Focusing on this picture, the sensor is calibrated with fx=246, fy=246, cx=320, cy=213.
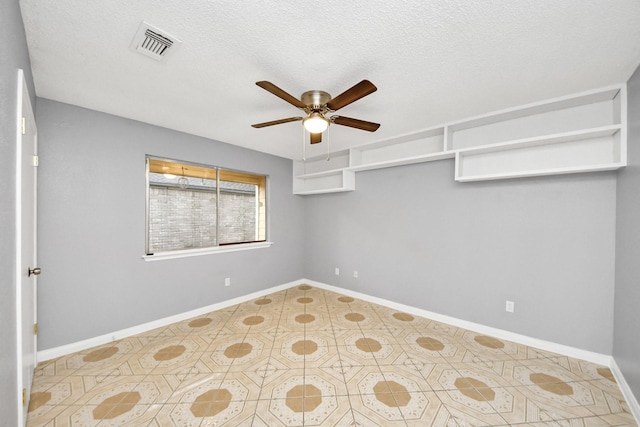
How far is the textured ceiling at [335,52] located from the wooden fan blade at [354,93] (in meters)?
0.22

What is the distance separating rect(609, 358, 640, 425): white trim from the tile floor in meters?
0.04

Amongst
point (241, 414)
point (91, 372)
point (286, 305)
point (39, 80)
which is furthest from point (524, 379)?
point (39, 80)

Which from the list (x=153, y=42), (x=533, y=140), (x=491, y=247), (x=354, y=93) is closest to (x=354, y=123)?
(x=354, y=93)

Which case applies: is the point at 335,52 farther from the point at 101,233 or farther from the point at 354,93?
the point at 101,233

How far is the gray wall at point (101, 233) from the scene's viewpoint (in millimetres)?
2348

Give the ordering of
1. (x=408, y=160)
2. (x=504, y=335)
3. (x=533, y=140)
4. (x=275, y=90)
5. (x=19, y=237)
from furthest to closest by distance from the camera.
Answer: (x=408, y=160) < (x=504, y=335) < (x=533, y=140) < (x=275, y=90) < (x=19, y=237)

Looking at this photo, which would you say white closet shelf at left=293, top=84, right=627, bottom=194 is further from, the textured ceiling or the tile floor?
the tile floor

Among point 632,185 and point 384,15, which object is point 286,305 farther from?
point 632,185

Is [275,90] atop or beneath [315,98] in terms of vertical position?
beneath

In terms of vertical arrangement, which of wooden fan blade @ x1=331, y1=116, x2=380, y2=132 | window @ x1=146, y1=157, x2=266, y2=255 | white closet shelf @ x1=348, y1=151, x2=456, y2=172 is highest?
wooden fan blade @ x1=331, y1=116, x2=380, y2=132

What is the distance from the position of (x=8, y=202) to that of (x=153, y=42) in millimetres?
1189

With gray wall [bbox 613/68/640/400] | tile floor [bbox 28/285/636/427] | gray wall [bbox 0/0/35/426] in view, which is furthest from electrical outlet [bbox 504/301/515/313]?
gray wall [bbox 0/0/35/426]

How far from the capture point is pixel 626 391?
1853 mm

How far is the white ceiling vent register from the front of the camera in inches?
58.0
